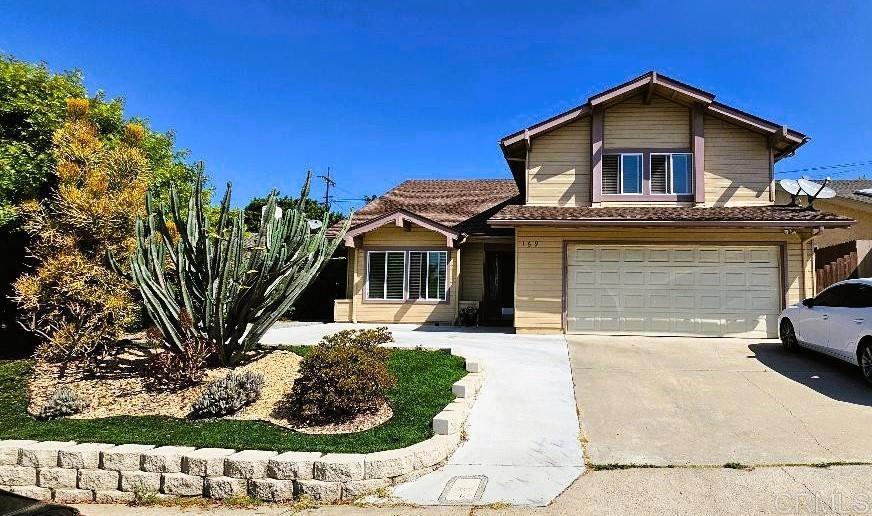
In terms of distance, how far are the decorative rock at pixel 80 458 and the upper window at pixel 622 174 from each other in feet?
43.0

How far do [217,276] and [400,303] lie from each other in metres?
8.82

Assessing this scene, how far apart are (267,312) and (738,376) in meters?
8.50

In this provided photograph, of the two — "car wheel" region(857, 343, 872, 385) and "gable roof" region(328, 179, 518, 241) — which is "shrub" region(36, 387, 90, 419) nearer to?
"gable roof" region(328, 179, 518, 241)

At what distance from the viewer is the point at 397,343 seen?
12258 millimetres

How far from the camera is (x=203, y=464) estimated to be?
553cm

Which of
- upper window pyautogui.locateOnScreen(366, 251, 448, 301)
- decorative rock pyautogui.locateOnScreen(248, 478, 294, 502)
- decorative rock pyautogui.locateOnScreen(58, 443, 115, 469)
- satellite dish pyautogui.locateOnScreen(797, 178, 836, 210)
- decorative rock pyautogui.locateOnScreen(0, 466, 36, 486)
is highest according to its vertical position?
satellite dish pyautogui.locateOnScreen(797, 178, 836, 210)

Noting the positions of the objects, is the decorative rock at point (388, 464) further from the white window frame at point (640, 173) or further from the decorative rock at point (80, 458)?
the white window frame at point (640, 173)

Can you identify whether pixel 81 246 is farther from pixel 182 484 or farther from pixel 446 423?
pixel 446 423

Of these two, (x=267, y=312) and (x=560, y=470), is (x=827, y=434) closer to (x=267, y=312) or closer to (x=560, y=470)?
(x=560, y=470)

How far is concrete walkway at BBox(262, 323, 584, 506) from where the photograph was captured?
17.3 feet

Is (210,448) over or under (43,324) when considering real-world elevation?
under

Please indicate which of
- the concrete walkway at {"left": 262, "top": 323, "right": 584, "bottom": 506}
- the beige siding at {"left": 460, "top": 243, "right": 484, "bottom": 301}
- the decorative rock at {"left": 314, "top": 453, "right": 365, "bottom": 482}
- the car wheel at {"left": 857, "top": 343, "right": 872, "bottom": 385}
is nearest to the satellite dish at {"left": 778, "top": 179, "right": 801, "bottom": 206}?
the car wheel at {"left": 857, "top": 343, "right": 872, "bottom": 385}

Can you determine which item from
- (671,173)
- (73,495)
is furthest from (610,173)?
(73,495)

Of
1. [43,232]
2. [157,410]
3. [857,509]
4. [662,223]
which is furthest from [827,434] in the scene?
[43,232]
